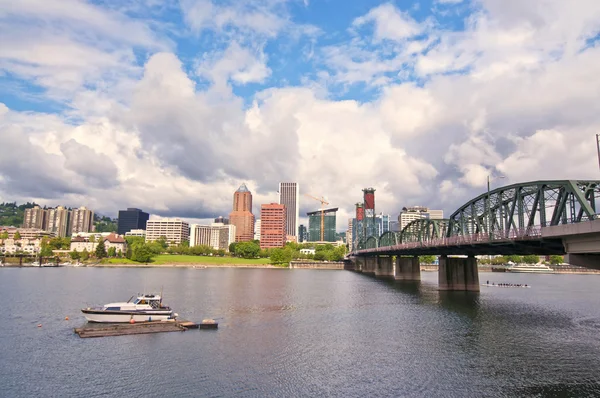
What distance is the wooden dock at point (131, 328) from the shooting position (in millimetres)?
52219

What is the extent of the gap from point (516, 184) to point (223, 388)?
6485 cm

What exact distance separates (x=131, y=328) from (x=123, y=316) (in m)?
5.86

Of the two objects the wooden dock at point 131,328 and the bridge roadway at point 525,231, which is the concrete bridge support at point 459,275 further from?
the wooden dock at point 131,328

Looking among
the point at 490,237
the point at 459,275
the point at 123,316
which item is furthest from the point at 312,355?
the point at 459,275

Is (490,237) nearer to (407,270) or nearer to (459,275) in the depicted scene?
(459,275)

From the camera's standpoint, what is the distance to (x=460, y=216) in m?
109

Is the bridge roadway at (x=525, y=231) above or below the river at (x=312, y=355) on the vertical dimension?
above

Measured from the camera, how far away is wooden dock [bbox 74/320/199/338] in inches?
2056

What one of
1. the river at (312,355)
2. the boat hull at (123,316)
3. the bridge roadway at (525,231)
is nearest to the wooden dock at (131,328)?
the boat hull at (123,316)

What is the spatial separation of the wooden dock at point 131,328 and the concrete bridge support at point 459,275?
262ft

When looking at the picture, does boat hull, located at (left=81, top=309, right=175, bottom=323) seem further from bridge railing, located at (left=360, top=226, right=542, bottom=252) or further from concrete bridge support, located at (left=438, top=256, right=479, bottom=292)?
concrete bridge support, located at (left=438, top=256, right=479, bottom=292)

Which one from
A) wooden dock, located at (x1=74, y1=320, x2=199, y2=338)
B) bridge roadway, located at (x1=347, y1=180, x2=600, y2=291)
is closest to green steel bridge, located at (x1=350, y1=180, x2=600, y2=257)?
bridge roadway, located at (x1=347, y1=180, x2=600, y2=291)

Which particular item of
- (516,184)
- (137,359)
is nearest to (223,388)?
(137,359)

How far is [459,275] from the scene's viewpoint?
117000 mm
